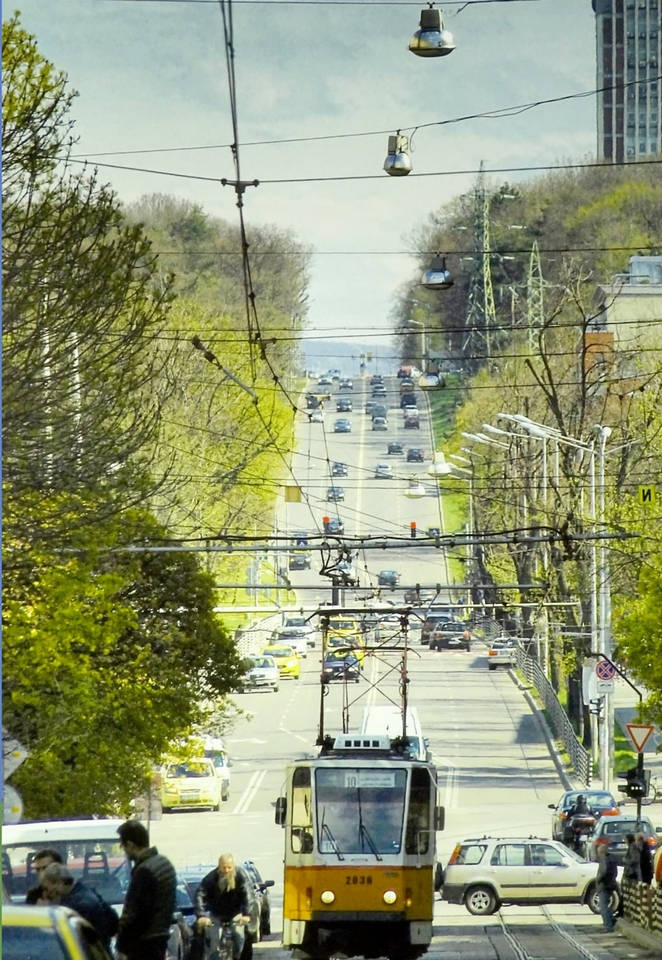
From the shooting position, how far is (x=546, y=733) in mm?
63688

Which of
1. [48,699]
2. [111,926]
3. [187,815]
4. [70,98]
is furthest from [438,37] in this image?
[187,815]

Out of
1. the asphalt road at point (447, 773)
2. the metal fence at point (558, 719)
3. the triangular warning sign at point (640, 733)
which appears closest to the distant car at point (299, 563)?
the asphalt road at point (447, 773)

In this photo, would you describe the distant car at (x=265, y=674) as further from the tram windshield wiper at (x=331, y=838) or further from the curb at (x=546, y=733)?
the tram windshield wiper at (x=331, y=838)

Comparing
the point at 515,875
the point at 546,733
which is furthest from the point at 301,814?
the point at 546,733

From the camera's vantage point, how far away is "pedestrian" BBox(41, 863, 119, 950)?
12.5m

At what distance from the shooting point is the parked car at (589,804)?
1666 inches

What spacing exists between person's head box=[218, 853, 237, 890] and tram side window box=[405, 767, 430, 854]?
5957mm

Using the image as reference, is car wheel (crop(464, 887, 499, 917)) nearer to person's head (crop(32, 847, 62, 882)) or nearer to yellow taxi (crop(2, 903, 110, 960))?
person's head (crop(32, 847, 62, 882))

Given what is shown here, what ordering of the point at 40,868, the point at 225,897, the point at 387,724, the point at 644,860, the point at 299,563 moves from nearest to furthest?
1. the point at 40,868
2. the point at 225,897
3. the point at 644,860
4. the point at 387,724
5. the point at 299,563

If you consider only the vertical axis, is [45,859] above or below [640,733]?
above

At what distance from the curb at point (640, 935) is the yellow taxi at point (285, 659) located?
4727 centimetres

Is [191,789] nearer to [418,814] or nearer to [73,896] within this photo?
[418,814]

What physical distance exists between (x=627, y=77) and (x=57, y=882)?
18029 centimetres

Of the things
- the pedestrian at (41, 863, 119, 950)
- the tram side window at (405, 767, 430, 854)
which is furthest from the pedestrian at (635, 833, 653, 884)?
the pedestrian at (41, 863, 119, 950)
